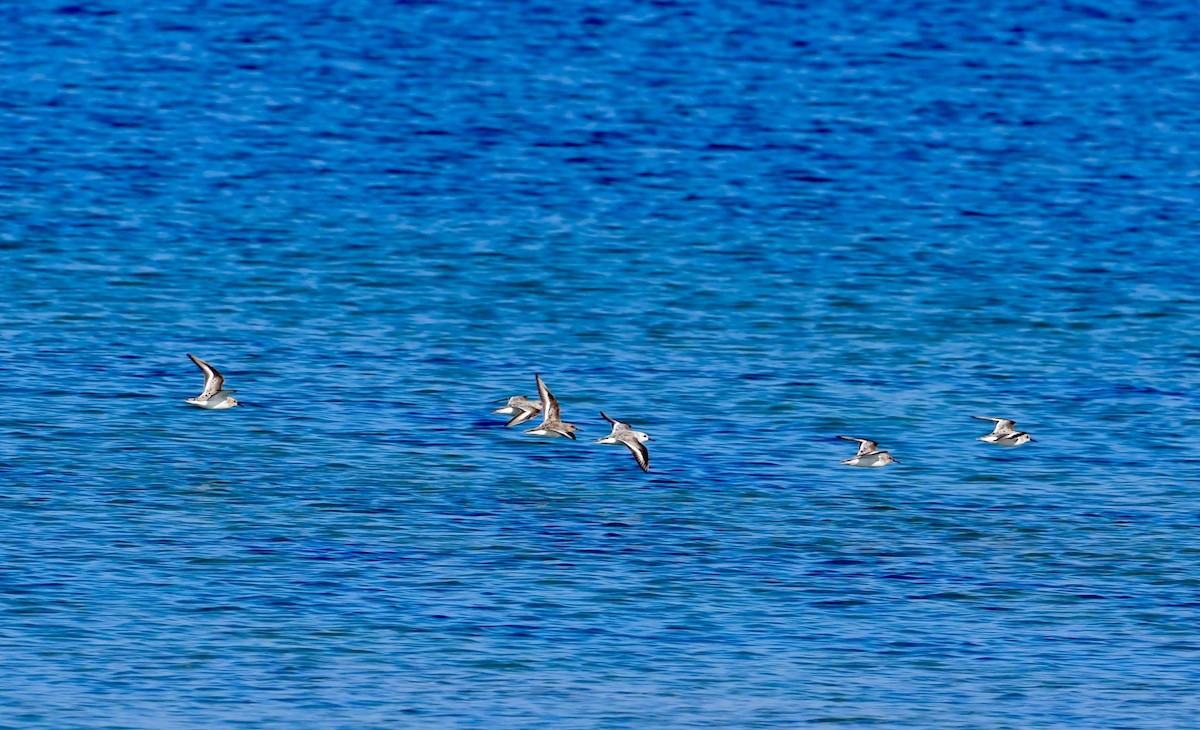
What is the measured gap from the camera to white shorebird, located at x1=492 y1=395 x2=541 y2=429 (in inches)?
1244

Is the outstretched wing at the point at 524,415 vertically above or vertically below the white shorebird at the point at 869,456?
below

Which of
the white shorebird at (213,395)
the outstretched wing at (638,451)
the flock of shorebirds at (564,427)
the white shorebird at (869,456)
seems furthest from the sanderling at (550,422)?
the white shorebird at (213,395)

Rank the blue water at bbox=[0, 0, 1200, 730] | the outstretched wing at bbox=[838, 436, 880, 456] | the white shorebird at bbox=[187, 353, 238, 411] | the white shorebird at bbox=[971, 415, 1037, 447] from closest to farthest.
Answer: the blue water at bbox=[0, 0, 1200, 730]
the outstretched wing at bbox=[838, 436, 880, 456]
the white shorebird at bbox=[971, 415, 1037, 447]
the white shorebird at bbox=[187, 353, 238, 411]

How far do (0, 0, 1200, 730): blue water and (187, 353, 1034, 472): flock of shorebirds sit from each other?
0.39 m

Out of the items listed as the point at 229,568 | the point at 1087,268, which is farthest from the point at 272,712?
the point at 1087,268

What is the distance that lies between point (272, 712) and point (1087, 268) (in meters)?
24.9

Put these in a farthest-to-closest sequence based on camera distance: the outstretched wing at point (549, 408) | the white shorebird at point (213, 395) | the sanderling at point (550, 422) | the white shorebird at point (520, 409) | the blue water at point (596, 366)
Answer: the white shorebird at point (520, 409) → the white shorebird at point (213, 395) → the sanderling at point (550, 422) → the outstretched wing at point (549, 408) → the blue water at point (596, 366)

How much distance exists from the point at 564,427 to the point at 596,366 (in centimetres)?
529

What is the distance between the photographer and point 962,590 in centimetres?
2605

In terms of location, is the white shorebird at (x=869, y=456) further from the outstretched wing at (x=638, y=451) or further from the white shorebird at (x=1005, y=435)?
the outstretched wing at (x=638, y=451)

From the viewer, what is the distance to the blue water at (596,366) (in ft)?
77.4

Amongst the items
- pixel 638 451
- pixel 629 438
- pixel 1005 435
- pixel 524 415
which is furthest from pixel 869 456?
pixel 524 415

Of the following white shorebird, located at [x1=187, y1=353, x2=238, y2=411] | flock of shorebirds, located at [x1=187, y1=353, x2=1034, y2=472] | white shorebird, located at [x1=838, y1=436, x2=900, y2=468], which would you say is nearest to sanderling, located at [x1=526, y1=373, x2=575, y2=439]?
flock of shorebirds, located at [x1=187, y1=353, x2=1034, y2=472]

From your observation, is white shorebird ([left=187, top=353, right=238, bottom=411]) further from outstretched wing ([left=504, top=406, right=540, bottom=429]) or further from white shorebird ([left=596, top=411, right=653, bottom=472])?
white shorebird ([left=596, top=411, right=653, bottom=472])
